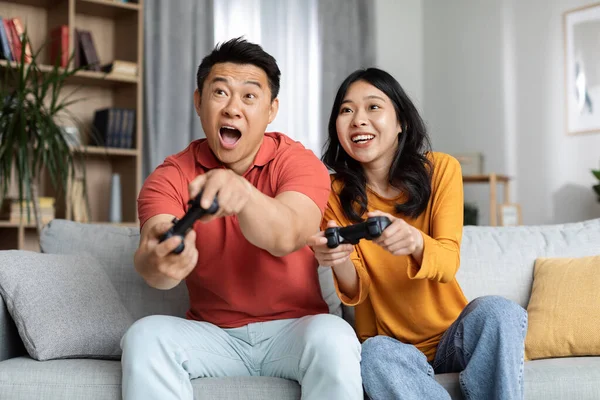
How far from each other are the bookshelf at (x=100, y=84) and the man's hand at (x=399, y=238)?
8.40ft

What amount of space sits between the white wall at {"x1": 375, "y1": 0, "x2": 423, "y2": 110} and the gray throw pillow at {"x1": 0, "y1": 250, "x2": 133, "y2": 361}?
13.2 ft

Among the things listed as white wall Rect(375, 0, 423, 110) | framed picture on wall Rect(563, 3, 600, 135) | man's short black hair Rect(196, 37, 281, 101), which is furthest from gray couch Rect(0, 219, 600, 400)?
white wall Rect(375, 0, 423, 110)

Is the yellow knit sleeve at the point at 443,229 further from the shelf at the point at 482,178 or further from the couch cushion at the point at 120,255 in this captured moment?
the shelf at the point at 482,178

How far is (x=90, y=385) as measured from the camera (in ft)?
4.81

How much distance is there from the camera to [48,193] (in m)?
3.85

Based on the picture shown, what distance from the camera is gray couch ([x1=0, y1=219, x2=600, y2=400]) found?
4.80 ft

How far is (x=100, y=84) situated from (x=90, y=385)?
2852 millimetres

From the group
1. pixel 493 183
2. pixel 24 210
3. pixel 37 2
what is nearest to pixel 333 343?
pixel 24 210

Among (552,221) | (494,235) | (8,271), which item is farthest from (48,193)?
(552,221)

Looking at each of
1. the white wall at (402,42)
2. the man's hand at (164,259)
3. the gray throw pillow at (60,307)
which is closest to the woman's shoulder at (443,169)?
the man's hand at (164,259)

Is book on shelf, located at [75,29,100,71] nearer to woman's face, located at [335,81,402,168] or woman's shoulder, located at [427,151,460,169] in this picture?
woman's face, located at [335,81,402,168]

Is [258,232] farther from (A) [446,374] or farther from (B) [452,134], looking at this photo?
(B) [452,134]

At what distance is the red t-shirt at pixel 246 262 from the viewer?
60.4 inches

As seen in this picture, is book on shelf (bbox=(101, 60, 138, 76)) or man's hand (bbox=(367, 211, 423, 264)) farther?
book on shelf (bbox=(101, 60, 138, 76))
